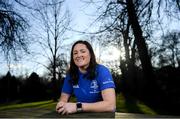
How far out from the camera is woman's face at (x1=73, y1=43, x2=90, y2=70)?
302 centimetres

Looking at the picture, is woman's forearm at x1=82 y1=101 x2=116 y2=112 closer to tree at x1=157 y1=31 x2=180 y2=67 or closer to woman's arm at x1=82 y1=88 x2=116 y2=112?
woman's arm at x1=82 y1=88 x2=116 y2=112

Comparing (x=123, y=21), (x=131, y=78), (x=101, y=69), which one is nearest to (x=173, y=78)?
(x=131, y=78)

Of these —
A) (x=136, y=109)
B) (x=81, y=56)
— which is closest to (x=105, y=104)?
(x=81, y=56)

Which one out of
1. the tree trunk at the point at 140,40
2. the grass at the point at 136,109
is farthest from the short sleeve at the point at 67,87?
the tree trunk at the point at 140,40

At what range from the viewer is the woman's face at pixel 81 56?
3.02 metres

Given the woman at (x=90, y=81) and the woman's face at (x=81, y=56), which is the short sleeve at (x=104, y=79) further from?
the woman's face at (x=81, y=56)

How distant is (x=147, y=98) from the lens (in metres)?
14.0

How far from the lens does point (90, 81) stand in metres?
2.95

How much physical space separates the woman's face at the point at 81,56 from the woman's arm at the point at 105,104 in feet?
1.29

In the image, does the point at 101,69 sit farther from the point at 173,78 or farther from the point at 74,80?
the point at 173,78

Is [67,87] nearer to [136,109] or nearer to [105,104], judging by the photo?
[105,104]

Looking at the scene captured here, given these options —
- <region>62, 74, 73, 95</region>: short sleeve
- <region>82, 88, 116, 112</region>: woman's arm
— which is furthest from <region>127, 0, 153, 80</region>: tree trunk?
<region>82, 88, 116, 112</region>: woman's arm

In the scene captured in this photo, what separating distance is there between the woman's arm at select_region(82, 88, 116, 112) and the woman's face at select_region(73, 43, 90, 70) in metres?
0.39

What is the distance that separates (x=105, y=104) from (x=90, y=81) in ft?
1.03
